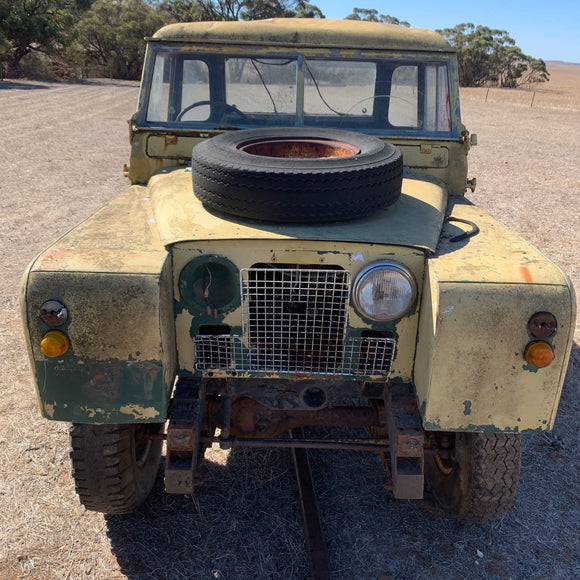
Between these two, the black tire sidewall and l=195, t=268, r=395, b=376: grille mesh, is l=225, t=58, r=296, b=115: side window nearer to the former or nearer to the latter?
the black tire sidewall

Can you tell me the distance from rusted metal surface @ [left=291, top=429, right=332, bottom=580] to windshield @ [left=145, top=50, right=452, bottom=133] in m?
2.16

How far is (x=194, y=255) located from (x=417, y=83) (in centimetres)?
233

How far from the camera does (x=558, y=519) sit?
123 inches

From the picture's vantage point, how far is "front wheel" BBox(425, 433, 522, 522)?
273 cm

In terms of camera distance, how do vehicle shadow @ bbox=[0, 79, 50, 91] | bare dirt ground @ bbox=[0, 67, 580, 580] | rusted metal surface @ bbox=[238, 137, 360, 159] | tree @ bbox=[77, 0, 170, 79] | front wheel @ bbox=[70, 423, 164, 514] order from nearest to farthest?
front wheel @ bbox=[70, 423, 164, 514]
bare dirt ground @ bbox=[0, 67, 580, 580]
rusted metal surface @ bbox=[238, 137, 360, 159]
vehicle shadow @ bbox=[0, 79, 50, 91]
tree @ bbox=[77, 0, 170, 79]

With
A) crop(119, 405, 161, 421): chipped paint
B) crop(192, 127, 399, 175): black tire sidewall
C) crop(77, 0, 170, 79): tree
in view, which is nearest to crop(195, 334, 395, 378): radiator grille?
crop(119, 405, 161, 421): chipped paint

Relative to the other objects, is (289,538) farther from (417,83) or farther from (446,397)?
(417,83)

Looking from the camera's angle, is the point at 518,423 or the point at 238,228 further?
the point at 238,228

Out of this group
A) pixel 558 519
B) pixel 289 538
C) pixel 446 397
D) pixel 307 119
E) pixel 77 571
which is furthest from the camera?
pixel 307 119

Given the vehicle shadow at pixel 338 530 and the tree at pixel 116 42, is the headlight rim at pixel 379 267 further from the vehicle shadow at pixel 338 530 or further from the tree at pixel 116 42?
the tree at pixel 116 42

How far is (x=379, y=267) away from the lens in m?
2.39

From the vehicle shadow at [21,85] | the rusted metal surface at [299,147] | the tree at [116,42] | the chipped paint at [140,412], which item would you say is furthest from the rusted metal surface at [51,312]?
the tree at [116,42]

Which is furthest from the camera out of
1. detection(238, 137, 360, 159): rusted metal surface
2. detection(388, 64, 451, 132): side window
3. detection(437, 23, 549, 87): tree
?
detection(437, 23, 549, 87): tree

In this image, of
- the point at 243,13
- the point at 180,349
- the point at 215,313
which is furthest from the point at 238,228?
the point at 243,13
